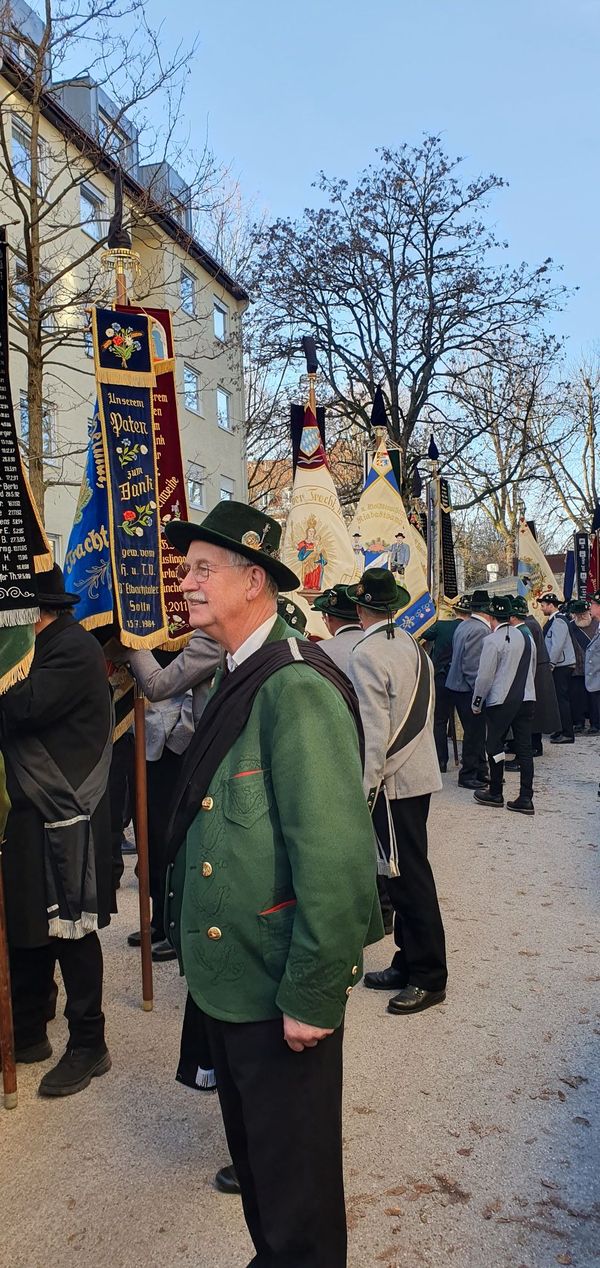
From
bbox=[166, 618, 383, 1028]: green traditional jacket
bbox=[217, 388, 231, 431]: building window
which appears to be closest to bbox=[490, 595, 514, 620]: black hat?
bbox=[166, 618, 383, 1028]: green traditional jacket

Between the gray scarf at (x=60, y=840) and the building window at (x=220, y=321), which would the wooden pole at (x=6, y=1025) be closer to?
the gray scarf at (x=60, y=840)

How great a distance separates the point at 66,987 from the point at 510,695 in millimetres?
6462

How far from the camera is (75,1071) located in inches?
149

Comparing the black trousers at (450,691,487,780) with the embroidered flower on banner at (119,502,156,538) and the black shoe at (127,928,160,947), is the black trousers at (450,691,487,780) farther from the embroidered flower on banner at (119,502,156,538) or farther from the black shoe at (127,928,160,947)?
the embroidered flower on banner at (119,502,156,538)

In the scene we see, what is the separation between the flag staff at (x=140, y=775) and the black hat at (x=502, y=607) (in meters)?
6.11

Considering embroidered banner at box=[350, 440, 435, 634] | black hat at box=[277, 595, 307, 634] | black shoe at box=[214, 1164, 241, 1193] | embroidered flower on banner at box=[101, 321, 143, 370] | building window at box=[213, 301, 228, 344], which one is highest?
building window at box=[213, 301, 228, 344]

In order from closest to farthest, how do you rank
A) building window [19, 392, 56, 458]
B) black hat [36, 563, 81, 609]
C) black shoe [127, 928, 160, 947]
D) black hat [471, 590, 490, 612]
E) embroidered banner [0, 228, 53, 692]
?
1. embroidered banner [0, 228, 53, 692]
2. black hat [36, 563, 81, 609]
3. black shoe [127, 928, 160, 947]
4. building window [19, 392, 56, 458]
5. black hat [471, 590, 490, 612]

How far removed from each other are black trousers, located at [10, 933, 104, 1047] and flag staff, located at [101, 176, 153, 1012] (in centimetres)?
50

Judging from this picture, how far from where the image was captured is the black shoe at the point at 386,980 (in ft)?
15.9

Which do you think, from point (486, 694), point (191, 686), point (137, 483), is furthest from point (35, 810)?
point (486, 694)

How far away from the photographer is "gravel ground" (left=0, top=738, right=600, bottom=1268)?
2814mm

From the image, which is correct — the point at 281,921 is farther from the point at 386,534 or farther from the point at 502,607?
the point at 502,607

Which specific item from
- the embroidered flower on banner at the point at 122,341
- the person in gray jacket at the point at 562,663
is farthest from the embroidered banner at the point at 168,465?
the person in gray jacket at the point at 562,663

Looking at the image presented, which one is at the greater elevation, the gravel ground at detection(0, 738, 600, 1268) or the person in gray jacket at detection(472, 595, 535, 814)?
the person in gray jacket at detection(472, 595, 535, 814)
